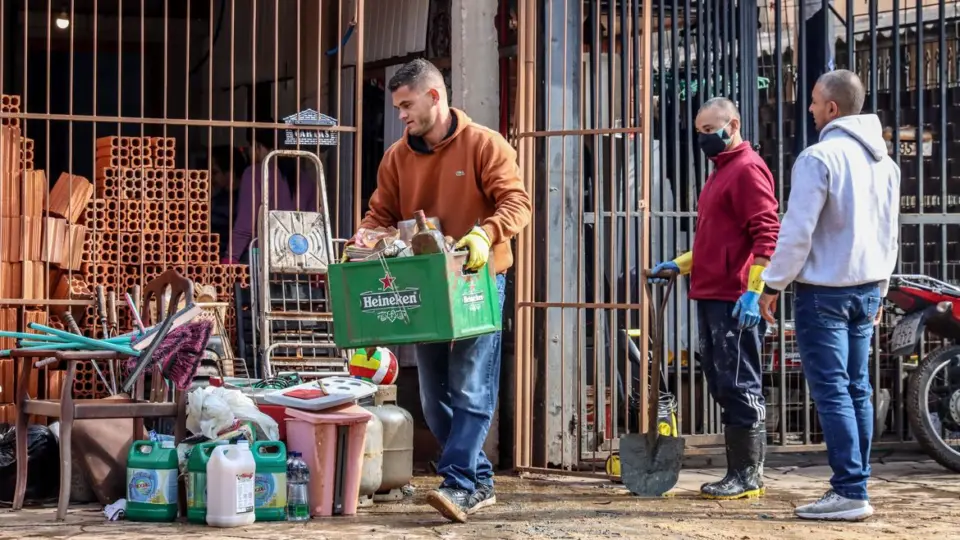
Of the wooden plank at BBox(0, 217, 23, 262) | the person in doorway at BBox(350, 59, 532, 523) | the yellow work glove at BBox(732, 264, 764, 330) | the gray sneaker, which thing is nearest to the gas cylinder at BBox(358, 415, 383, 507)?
the person in doorway at BBox(350, 59, 532, 523)

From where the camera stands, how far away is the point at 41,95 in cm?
1414

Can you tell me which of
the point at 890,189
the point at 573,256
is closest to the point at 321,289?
the point at 573,256

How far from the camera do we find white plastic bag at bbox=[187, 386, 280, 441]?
19.8ft

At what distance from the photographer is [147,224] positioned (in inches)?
322

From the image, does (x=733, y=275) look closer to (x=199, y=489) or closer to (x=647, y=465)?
(x=647, y=465)

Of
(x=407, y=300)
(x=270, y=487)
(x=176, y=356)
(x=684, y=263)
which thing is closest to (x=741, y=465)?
(x=684, y=263)

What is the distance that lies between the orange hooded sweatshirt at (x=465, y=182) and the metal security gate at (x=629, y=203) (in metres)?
1.50

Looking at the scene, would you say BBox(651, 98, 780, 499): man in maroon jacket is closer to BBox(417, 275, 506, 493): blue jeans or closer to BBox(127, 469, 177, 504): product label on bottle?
BBox(417, 275, 506, 493): blue jeans

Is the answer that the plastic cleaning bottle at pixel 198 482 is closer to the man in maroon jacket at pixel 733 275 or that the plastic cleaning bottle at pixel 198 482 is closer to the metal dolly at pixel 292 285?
the metal dolly at pixel 292 285

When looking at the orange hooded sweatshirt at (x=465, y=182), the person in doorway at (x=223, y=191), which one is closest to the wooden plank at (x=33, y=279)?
the person in doorway at (x=223, y=191)

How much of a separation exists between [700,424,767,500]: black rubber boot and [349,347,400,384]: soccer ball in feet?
5.74

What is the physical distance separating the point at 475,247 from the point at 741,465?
2.07m

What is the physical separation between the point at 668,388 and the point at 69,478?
373 centimetres

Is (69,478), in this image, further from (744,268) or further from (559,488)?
(744,268)
